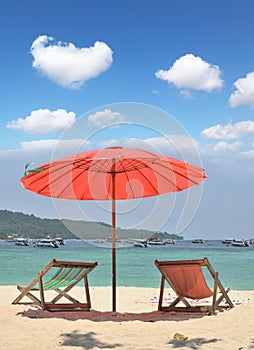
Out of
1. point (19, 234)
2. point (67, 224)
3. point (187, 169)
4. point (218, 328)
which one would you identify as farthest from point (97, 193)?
point (19, 234)

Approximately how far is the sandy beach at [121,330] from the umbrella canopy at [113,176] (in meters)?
0.99

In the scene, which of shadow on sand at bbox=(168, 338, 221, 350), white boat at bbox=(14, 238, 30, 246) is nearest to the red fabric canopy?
shadow on sand at bbox=(168, 338, 221, 350)

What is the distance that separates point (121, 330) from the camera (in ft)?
15.9

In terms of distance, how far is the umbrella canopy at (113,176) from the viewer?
18.6 ft

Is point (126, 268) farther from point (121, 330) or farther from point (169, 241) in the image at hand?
point (169, 241)

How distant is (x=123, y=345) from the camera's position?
4.28 m

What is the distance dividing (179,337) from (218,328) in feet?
1.92

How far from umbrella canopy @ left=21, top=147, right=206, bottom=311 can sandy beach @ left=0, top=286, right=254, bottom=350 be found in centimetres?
99

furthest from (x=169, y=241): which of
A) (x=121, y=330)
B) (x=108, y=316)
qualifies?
(x=121, y=330)

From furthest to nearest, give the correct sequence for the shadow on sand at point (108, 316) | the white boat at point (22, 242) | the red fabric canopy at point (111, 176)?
the white boat at point (22, 242), the red fabric canopy at point (111, 176), the shadow on sand at point (108, 316)

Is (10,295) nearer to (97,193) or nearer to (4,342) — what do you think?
(97,193)

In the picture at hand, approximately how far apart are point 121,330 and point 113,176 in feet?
7.17

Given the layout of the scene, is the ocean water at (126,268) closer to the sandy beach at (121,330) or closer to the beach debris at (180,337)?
the sandy beach at (121,330)

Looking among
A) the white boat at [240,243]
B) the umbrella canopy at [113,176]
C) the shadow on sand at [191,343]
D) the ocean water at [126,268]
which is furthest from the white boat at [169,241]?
the shadow on sand at [191,343]
